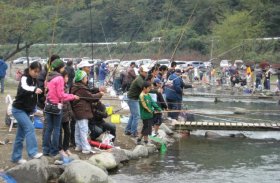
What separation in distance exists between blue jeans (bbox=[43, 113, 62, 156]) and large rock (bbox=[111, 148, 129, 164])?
117cm

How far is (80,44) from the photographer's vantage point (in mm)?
68312

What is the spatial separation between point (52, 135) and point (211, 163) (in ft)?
→ 10.7

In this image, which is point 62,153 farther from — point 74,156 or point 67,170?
point 67,170

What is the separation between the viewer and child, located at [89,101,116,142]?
1066 centimetres

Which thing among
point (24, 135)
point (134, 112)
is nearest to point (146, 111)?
point (134, 112)

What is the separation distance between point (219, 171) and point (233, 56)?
42722 mm

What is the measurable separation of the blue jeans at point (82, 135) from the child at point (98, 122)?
565 millimetres

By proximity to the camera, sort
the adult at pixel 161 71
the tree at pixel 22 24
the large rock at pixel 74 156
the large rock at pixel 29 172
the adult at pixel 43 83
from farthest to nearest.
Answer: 1. the tree at pixel 22 24
2. the adult at pixel 161 71
3. the adult at pixel 43 83
4. the large rock at pixel 74 156
5. the large rock at pixel 29 172

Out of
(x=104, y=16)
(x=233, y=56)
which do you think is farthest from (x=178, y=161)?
(x=104, y=16)

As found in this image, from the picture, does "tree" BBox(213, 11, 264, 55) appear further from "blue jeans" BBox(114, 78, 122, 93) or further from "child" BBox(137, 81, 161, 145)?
"child" BBox(137, 81, 161, 145)

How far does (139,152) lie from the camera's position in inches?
432

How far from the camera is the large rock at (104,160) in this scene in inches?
372

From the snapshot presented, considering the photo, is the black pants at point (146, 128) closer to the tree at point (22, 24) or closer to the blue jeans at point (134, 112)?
the blue jeans at point (134, 112)

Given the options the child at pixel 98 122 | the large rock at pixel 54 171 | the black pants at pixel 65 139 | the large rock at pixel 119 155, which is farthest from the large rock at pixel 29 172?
the child at pixel 98 122
